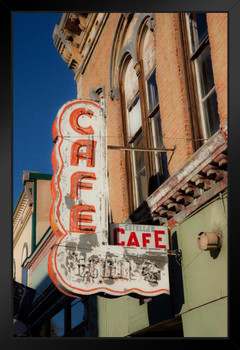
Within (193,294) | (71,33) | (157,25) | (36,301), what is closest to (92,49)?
(71,33)

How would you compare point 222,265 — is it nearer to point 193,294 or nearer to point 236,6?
point 193,294

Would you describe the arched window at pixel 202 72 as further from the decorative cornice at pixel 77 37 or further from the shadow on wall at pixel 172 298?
the decorative cornice at pixel 77 37

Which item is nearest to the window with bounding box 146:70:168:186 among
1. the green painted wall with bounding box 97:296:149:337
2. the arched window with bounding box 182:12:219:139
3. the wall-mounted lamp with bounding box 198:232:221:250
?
the arched window with bounding box 182:12:219:139

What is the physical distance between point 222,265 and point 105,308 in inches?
225

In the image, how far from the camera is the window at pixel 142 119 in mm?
12250

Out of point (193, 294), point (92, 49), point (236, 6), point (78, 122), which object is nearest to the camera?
point (236, 6)

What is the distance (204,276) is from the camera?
9133mm

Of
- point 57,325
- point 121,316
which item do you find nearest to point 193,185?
point 121,316

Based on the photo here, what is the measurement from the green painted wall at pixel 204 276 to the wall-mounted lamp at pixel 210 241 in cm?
10

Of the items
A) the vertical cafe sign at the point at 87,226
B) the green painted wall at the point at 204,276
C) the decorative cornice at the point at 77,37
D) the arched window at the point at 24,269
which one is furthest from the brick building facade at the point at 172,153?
the arched window at the point at 24,269

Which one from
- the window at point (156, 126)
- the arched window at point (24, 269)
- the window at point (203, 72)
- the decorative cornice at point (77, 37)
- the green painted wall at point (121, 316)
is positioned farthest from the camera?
the arched window at point (24, 269)

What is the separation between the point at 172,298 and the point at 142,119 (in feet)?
14.5

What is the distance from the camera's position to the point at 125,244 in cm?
966

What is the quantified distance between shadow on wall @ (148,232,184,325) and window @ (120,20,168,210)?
6.93 ft
